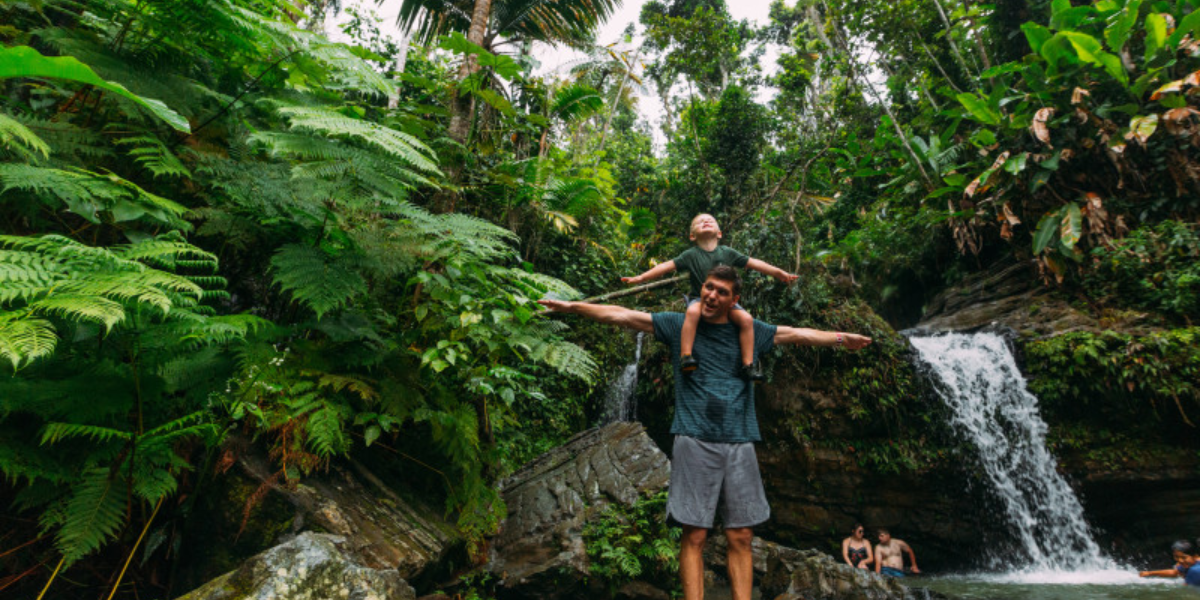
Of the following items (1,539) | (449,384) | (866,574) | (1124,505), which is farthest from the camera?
(1124,505)

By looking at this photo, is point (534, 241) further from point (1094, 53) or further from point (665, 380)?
point (1094, 53)

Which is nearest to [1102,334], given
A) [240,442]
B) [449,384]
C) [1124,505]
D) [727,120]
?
[1124,505]

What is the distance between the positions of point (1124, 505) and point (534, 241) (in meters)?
8.72

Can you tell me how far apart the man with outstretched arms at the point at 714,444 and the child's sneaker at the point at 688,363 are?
4 cm

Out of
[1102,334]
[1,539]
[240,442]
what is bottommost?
[1,539]

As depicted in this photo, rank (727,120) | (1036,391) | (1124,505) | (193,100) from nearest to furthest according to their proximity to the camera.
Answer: (193,100)
(1124,505)
(1036,391)
(727,120)

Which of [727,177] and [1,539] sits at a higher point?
[727,177]

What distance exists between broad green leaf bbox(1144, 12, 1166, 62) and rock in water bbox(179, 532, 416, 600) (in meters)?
10.9

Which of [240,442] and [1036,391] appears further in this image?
[1036,391]

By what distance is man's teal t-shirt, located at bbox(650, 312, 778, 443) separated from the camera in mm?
2828

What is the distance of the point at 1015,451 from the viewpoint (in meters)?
7.01

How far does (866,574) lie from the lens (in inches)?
165

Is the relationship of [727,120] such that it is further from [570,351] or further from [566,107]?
[570,351]

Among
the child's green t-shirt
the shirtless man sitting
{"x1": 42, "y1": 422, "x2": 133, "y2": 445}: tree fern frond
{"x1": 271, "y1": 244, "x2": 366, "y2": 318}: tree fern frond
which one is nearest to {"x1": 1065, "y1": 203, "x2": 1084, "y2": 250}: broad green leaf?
the shirtless man sitting
